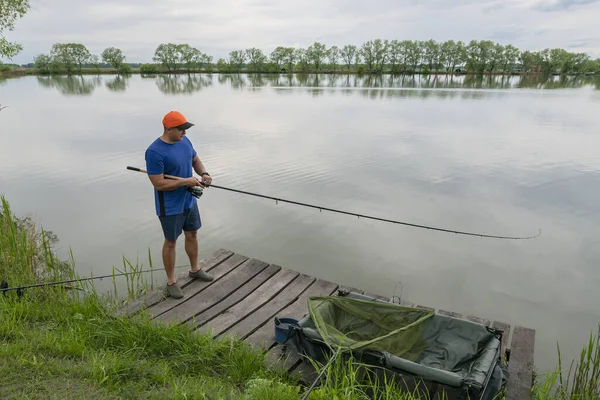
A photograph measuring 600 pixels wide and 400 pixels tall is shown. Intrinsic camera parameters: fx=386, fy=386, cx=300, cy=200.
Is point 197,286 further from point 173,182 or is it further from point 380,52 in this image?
point 380,52

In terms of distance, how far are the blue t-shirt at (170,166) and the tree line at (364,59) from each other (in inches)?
3040

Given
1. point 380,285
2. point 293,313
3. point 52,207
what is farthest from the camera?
point 52,207

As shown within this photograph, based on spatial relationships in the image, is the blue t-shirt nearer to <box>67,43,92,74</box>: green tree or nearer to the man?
the man

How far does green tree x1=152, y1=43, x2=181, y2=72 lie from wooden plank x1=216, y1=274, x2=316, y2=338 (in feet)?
288

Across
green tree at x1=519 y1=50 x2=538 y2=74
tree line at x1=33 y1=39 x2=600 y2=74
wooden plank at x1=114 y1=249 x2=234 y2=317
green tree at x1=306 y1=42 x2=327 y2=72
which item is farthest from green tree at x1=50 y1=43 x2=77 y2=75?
green tree at x1=519 y1=50 x2=538 y2=74

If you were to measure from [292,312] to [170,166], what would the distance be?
5.64 feet

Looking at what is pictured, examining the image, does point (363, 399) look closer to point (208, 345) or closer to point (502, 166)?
point (208, 345)

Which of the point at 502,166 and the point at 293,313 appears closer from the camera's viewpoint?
the point at 293,313

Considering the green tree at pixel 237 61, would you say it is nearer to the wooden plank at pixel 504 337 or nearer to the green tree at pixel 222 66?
the green tree at pixel 222 66

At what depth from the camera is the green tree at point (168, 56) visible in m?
82.5

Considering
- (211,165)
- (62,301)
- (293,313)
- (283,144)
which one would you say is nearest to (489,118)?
(283,144)

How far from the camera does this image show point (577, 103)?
22.9 metres

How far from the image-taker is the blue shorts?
3.51m

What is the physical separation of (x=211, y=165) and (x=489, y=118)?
13.5 meters
